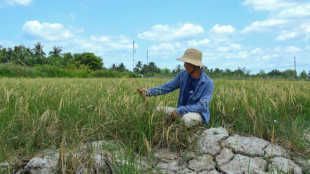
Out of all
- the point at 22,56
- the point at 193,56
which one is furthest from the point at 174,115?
the point at 22,56

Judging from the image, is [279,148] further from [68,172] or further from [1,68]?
[1,68]

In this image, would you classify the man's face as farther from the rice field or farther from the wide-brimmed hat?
the rice field

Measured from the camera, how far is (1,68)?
13312 millimetres

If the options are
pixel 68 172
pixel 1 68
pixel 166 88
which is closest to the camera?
pixel 68 172

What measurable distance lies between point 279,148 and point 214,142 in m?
0.71

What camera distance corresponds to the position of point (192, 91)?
10.4ft

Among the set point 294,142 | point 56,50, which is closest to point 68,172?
point 294,142

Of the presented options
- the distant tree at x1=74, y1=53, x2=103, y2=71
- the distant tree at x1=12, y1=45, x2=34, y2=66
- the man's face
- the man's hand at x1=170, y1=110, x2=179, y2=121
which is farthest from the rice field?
the distant tree at x1=74, y1=53, x2=103, y2=71

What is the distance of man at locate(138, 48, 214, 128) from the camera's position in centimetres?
281

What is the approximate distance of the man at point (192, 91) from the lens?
9.23 feet

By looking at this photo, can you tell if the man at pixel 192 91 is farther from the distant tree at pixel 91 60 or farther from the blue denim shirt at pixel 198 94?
the distant tree at pixel 91 60

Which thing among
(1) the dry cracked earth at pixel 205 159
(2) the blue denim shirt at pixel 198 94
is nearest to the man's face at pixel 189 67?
(2) the blue denim shirt at pixel 198 94

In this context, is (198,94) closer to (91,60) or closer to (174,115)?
(174,115)

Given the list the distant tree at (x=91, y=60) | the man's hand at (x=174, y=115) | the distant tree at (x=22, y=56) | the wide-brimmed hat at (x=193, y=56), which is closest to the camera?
the man's hand at (x=174, y=115)
